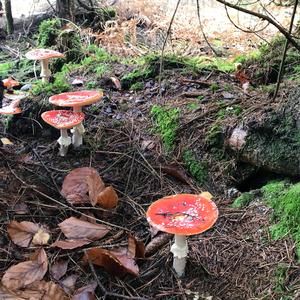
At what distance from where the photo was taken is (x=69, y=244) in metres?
2.47

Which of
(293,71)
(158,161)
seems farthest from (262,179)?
(293,71)

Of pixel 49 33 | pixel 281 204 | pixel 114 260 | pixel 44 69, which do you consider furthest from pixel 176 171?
pixel 49 33

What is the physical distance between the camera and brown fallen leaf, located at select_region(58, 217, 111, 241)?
255 cm

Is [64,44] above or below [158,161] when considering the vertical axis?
above

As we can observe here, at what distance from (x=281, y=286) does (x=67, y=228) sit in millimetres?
1253

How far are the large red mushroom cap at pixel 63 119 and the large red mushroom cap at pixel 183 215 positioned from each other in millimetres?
1052

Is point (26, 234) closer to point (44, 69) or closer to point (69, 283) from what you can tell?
point (69, 283)

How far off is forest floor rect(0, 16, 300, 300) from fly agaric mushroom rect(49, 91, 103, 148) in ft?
0.31

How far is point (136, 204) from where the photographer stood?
288 centimetres

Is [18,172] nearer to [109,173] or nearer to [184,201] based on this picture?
[109,173]

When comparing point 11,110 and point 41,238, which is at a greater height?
point 11,110

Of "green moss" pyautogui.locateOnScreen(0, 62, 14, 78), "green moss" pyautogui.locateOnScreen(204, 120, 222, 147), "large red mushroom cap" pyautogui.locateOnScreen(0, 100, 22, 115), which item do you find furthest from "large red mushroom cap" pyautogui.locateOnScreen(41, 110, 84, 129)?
"green moss" pyautogui.locateOnScreen(0, 62, 14, 78)

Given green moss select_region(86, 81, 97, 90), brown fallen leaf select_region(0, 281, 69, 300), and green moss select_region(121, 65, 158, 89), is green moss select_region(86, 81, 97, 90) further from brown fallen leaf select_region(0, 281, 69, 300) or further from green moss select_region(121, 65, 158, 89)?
brown fallen leaf select_region(0, 281, 69, 300)

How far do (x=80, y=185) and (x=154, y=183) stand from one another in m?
0.53
